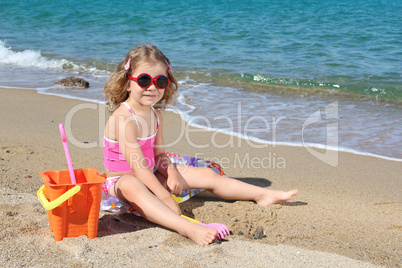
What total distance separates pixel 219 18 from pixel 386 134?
1033 cm

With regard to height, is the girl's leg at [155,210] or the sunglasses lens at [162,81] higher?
the sunglasses lens at [162,81]

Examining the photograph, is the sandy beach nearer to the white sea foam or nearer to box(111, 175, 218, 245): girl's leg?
box(111, 175, 218, 245): girl's leg

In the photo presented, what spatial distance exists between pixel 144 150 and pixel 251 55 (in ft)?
22.9

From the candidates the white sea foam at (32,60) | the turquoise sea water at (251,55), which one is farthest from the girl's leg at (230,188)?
the white sea foam at (32,60)

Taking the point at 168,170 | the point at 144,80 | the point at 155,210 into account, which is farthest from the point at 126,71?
the point at 155,210

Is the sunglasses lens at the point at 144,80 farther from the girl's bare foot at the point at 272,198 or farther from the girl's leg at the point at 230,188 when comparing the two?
the girl's bare foot at the point at 272,198

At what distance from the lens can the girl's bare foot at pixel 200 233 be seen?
7.97 feet

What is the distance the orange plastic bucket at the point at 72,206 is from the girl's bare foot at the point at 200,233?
0.53 meters

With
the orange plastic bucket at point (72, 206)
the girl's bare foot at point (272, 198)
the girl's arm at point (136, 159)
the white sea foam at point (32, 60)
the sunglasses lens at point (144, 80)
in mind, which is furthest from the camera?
the white sea foam at point (32, 60)

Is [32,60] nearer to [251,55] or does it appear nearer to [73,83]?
[73,83]

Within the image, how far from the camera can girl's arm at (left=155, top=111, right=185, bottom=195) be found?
121 inches

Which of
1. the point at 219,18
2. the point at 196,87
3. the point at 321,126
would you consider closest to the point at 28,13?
the point at 219,18

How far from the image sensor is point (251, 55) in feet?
31.7

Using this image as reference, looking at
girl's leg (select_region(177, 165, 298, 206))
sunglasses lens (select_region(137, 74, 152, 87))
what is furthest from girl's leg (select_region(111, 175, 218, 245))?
sunglasses lens (select_region(137, 74, 152, 87))
